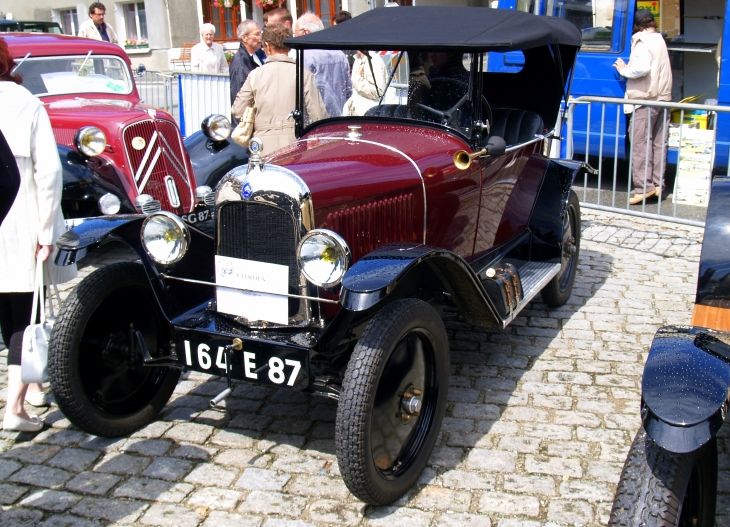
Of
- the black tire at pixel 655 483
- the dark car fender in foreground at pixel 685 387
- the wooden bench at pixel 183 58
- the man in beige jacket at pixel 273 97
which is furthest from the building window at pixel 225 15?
the black tire at pixel 655 483

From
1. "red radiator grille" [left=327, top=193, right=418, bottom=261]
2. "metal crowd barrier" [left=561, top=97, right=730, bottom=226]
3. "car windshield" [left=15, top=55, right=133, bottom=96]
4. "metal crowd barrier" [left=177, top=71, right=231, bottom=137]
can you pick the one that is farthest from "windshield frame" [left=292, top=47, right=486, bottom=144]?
"metal crowd barrier" [left=177, top=71, right=231, bottom=137]

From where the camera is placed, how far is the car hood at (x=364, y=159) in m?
3.23

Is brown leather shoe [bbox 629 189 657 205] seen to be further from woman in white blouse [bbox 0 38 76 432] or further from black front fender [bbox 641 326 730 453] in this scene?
woman in white blouse [bbox 0 38 76 432]

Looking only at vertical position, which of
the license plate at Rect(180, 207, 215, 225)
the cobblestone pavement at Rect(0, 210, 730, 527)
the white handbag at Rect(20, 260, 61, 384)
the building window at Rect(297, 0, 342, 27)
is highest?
the building window at Rect(297, 0, 342, 27)

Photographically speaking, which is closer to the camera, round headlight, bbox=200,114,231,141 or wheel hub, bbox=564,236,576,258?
wheel hub, bbox=564,236,576,258

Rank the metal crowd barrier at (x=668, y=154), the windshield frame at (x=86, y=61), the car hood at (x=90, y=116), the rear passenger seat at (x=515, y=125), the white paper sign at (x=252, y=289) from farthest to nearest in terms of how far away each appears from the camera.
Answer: the metal crowd barrier at (x=668, y=154)
the windshield frame at (x=86, y=61)
the car hood at (x=90, y=116)
the rear passenger seat at (x=515, y=125)
the white paper sign at (x=252, y=289)

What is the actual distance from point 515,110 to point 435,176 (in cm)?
148

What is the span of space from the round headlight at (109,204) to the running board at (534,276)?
2962mm

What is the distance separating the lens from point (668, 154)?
807 centimetres

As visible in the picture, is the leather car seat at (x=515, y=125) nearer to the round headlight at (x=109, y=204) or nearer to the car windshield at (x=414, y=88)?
the car windshield at (x=414, y=88)

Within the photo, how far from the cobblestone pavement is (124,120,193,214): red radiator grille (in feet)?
7.15

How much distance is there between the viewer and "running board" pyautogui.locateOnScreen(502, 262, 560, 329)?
4223 mm

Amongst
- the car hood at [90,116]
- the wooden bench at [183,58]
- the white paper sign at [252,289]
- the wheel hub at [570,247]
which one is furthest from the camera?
the wooden bench at [183,58]

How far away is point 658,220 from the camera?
715 cm
